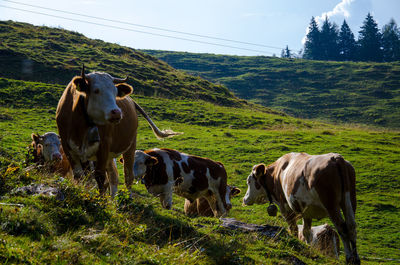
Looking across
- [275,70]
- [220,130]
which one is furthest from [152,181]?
[275,70]

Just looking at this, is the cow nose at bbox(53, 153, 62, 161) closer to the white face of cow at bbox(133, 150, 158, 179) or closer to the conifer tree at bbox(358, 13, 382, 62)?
the white face of cow at bbox(133, 150, 158, 179)

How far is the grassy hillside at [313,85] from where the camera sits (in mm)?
77150

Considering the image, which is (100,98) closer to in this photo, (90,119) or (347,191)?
(90,119)

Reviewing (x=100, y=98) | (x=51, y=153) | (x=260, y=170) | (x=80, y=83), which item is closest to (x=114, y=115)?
(x=100, y=98)

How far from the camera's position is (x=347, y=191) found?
7836 millimetres

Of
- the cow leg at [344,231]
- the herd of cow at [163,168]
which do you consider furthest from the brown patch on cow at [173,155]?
the cow leg at [344,231]

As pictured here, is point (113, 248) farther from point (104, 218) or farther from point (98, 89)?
point (98, 89)

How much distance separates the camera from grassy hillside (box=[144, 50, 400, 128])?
253 ft

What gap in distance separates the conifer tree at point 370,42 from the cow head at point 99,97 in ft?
448

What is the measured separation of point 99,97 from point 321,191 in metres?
4.55

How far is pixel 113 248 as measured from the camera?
15.4 ft

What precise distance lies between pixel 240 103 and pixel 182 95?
29.0 ft

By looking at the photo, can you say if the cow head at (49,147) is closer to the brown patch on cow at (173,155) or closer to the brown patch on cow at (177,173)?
the brown patch on cow at (173,155)

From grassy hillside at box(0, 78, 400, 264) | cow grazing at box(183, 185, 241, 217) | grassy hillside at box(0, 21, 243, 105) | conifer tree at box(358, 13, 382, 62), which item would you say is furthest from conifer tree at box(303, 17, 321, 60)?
cow grazing at box(183, 185, 241, 217)
